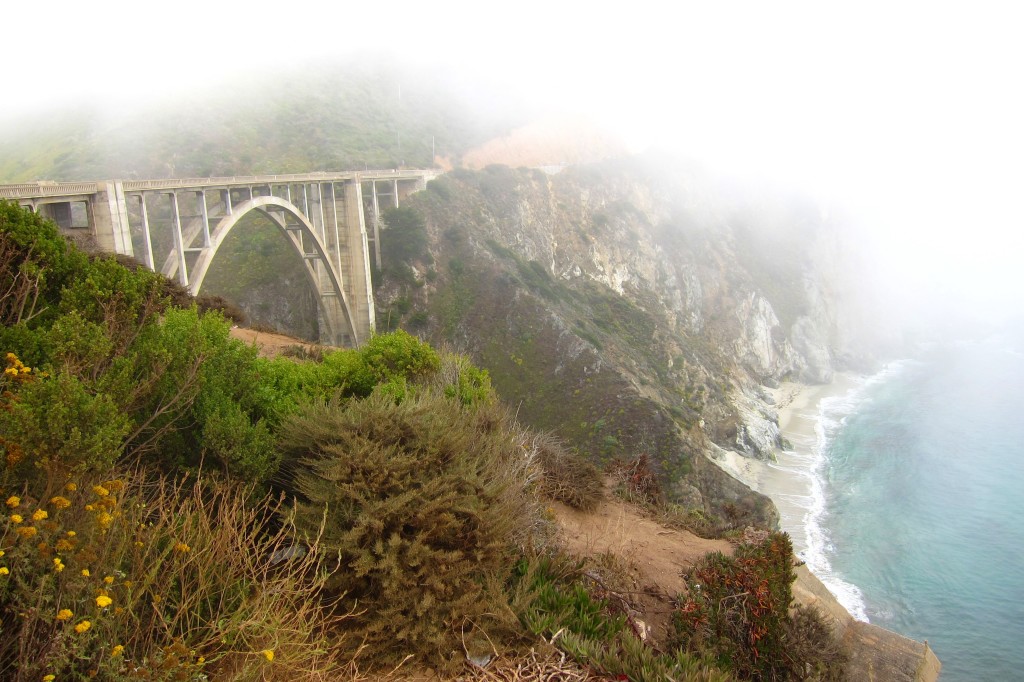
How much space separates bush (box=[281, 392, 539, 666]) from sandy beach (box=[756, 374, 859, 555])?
27589mm

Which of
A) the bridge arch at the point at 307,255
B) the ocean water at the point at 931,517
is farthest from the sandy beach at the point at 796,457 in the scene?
the bridge arch at the point at 307,255

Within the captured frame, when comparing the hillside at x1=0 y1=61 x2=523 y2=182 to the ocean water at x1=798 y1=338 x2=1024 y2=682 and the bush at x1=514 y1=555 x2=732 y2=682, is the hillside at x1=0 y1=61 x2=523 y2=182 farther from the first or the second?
the bush at x1=514 y1=555 x2=732 y2=682

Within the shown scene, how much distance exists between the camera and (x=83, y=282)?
711cm

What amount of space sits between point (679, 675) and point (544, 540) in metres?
3.10

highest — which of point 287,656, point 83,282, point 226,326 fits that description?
point 83,282

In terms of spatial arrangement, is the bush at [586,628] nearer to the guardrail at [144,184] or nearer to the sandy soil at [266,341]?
the guardrail at [144,184]

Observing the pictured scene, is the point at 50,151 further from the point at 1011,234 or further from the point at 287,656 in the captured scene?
the point at 1011,234

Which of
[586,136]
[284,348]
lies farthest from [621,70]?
[284,348]

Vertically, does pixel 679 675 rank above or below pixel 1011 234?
above

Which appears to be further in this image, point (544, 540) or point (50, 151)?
point (50, 151)

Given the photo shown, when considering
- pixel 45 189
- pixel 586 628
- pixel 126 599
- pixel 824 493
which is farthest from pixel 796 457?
pixel 126 599

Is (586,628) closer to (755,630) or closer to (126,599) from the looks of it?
(755,630)

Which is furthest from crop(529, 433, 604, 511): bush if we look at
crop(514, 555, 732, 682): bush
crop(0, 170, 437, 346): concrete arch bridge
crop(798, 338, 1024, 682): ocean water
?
crop(798, 338, 1024, 682): ocean water

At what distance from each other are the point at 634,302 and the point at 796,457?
17.8 meters
